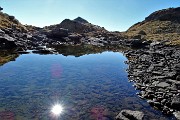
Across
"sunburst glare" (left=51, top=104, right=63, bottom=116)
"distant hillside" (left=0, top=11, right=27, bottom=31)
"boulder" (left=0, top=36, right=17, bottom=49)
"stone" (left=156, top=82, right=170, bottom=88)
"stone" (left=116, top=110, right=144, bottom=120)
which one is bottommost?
"stone" (left=116, top=110, right=144, bottom=120)

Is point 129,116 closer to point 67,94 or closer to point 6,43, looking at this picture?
point 67,94

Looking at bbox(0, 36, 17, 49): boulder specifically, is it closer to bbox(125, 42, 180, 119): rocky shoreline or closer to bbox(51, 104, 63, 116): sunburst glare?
bbox(125, 42, 180, 119): rocky shoreline

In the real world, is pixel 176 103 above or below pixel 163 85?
below

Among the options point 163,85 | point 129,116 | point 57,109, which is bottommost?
point 129,116

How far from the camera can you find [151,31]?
16700cm

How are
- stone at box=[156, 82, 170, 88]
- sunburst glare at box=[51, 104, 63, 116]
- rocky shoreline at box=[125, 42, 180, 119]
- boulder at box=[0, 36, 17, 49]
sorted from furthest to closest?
boulder at box=[0, 36, 17, 49] → stone at box=[156, 82, 170, 88] → rocky shoreline at box=[125, 42, 180, 119] → sunburst glare at box=[51, 104, 63, 116]

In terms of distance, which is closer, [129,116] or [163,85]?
[129,116]

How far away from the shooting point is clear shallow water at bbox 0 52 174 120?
2227 centimetres

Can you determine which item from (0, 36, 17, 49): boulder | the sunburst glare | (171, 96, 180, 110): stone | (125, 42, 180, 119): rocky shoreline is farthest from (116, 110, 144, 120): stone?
(0, 36, 17, 49): boulder

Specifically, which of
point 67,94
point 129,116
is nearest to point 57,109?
point 67,94

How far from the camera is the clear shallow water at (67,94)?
22.3 meters

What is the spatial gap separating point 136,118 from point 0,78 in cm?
2256

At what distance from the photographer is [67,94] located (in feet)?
92.6

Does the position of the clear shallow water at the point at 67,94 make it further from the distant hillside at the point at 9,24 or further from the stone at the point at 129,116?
the distant hillside at the point at 9,24
